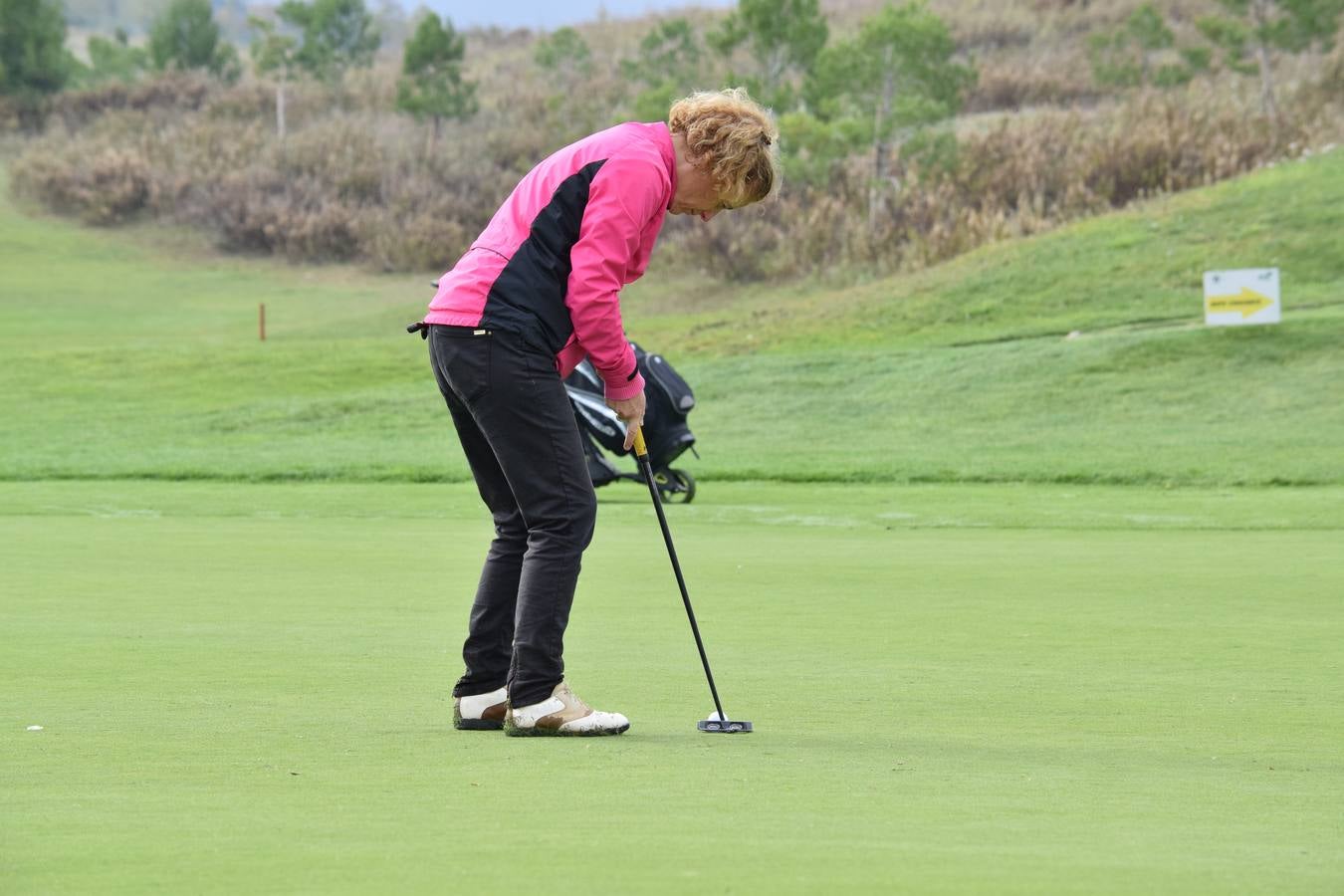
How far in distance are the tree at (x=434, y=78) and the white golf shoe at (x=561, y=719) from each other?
150ft

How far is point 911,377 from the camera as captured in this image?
23.8 meters

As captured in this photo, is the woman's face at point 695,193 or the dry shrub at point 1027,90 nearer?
the woman's face at point 695,193

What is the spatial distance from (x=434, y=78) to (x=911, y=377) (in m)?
31.0

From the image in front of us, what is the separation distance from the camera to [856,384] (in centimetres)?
2389

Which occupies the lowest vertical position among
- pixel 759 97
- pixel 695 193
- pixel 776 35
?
pixel 695 193

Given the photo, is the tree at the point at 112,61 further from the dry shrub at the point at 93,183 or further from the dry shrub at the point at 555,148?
the dry shrub at the point at 93,183

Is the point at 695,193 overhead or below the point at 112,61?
below

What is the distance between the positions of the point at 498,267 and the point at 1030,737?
1834 mm

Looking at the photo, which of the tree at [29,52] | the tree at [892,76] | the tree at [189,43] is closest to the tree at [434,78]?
the tree at [29,52]

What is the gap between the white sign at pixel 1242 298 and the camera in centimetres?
2278

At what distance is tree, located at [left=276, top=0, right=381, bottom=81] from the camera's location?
58.4 m

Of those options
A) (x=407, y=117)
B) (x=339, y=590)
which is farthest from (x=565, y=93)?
(x=339, y=590)

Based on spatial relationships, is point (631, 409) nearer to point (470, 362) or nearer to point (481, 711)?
point (470, 362)

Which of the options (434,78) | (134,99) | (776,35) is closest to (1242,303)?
(776,35)
